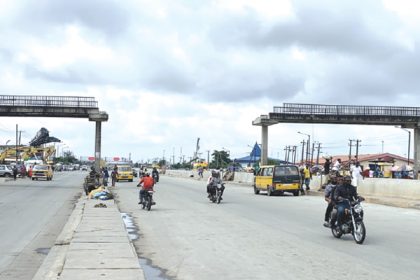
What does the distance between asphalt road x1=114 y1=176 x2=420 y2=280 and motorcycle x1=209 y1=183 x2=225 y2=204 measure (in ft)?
20.5

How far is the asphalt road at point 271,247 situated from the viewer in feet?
30.1

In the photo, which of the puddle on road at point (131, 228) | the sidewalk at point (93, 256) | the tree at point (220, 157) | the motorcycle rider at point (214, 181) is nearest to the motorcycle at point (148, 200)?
the puddle on road at point (131, 228)

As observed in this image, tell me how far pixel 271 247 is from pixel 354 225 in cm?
227

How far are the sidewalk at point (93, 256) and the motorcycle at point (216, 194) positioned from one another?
38.2 feet

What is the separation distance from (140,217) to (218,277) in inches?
424

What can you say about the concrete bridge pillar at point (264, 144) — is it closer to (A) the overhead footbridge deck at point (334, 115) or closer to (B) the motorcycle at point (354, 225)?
(A) the overhead footbridge deck at point (334, 115)

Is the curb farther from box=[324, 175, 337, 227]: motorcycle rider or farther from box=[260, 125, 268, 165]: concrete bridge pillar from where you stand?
box=[260, 125, 268, 165]: concrete bridge pillar

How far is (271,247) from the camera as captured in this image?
1186 centimetres

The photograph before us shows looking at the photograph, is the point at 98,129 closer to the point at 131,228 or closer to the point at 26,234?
the point at 131,228

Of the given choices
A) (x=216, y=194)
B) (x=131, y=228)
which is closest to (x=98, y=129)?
(x=216, y=194)

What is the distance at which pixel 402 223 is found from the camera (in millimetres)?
17750

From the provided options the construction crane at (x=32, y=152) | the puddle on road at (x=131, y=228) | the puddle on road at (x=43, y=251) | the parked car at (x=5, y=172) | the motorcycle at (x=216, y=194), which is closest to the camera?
the puddle on road at (x=43, y=251)

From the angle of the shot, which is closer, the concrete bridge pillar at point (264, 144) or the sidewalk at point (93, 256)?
the sidewalk at point (93, 256)

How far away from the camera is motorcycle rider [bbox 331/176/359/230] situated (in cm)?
1343
